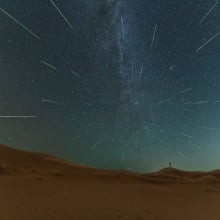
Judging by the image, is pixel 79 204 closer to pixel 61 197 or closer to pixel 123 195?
pixel 61 197

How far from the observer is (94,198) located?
7.85 m

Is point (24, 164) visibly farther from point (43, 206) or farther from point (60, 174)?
point (43, 206)

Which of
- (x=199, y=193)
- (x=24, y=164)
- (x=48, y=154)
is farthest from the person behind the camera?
(x=48, y=154)

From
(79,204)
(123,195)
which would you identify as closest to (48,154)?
(123,195)

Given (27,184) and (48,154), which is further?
(48,154)

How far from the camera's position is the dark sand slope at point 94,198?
6.19m

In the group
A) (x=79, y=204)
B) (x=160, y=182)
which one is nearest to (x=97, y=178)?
(x=160, y=182)

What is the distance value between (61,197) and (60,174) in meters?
4.61

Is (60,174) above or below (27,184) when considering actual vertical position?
above

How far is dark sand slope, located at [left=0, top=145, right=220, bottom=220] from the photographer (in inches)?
244

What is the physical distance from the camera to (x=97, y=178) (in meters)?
12.1

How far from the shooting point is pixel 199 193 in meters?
10.7

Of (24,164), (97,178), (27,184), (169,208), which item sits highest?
(24,164)

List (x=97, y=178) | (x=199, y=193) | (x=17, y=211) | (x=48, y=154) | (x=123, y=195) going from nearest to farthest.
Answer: (x=17, y=211) < (x=123, y=195) < (x=199, y=193) < (x=97, y=178) < (x=48, y=154)
